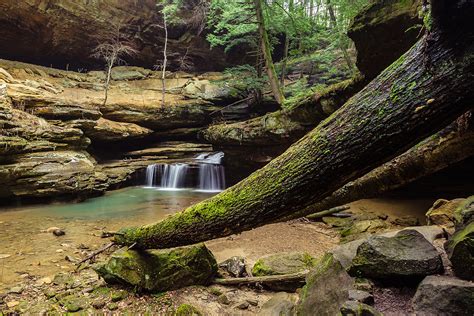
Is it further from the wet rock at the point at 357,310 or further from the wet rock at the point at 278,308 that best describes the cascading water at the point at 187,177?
the wet rock at the point at 357,310

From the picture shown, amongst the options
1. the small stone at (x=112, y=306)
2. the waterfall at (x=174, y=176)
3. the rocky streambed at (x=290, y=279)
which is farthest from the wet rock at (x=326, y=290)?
the waterfall at (x=174, y=176)

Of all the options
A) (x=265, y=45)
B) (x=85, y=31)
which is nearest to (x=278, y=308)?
(x=265, y=45)

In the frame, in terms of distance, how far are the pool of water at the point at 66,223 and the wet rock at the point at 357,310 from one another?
17.2ft

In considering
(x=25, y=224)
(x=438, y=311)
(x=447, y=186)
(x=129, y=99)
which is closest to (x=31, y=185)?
(x=25, y=224)

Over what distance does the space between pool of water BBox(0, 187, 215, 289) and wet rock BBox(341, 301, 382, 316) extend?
17.2ft

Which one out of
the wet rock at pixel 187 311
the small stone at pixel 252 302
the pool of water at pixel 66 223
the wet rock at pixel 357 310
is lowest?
the pool of water at pixel 66 223

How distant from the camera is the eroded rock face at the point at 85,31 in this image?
651 inches

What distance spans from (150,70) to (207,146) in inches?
321

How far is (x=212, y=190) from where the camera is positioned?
15031 mm

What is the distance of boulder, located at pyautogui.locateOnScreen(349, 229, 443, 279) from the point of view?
2469mm

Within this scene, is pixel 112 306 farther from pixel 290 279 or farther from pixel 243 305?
pixel 290 279

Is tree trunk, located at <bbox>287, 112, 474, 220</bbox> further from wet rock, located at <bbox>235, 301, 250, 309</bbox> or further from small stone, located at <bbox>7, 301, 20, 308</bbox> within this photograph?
small stone, located at <bbox>7, 301, 20, 308</bbox>

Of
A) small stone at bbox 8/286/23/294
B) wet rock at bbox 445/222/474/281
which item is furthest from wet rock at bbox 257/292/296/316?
small stone at bbox 8/286/23/294

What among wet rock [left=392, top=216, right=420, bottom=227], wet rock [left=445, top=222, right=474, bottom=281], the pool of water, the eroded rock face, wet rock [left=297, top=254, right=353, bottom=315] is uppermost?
the eroded rock face
